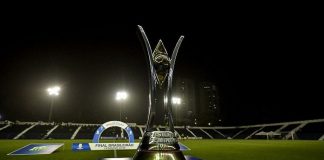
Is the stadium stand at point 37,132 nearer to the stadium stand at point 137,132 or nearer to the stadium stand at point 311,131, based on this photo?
the stadium stand at point 137,132

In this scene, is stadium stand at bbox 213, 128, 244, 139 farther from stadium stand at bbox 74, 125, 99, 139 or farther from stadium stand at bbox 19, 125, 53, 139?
stadium stand at bbox 19, 125, 53, 139

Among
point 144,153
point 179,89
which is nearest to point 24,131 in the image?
point 144,153

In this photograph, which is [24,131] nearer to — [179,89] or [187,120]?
[187,120]

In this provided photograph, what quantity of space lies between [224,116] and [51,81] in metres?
34.8

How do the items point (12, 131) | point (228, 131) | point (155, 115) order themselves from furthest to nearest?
point (228, 131) < point (12, 131) < point (155, 115)

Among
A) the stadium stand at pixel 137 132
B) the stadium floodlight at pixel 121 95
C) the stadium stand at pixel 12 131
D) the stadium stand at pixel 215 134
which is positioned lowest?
the stadium stand at pixel 215 134

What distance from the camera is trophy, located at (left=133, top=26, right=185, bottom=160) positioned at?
20.8 feet

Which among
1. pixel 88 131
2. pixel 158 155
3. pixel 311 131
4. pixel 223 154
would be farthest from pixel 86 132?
pixel 311 131

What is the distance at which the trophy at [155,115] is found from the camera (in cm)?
635

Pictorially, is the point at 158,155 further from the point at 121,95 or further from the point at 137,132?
the point at 137,132

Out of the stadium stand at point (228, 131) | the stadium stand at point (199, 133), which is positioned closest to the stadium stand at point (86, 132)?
the stadium stand at point (199, 133)

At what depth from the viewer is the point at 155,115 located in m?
7.15

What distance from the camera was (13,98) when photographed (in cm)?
3400

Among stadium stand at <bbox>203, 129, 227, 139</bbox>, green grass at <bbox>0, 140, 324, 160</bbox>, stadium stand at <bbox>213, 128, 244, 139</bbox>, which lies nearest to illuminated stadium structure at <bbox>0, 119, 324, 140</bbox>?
stadium stand at <bbox>203, 129, 227, 139</bbox>
